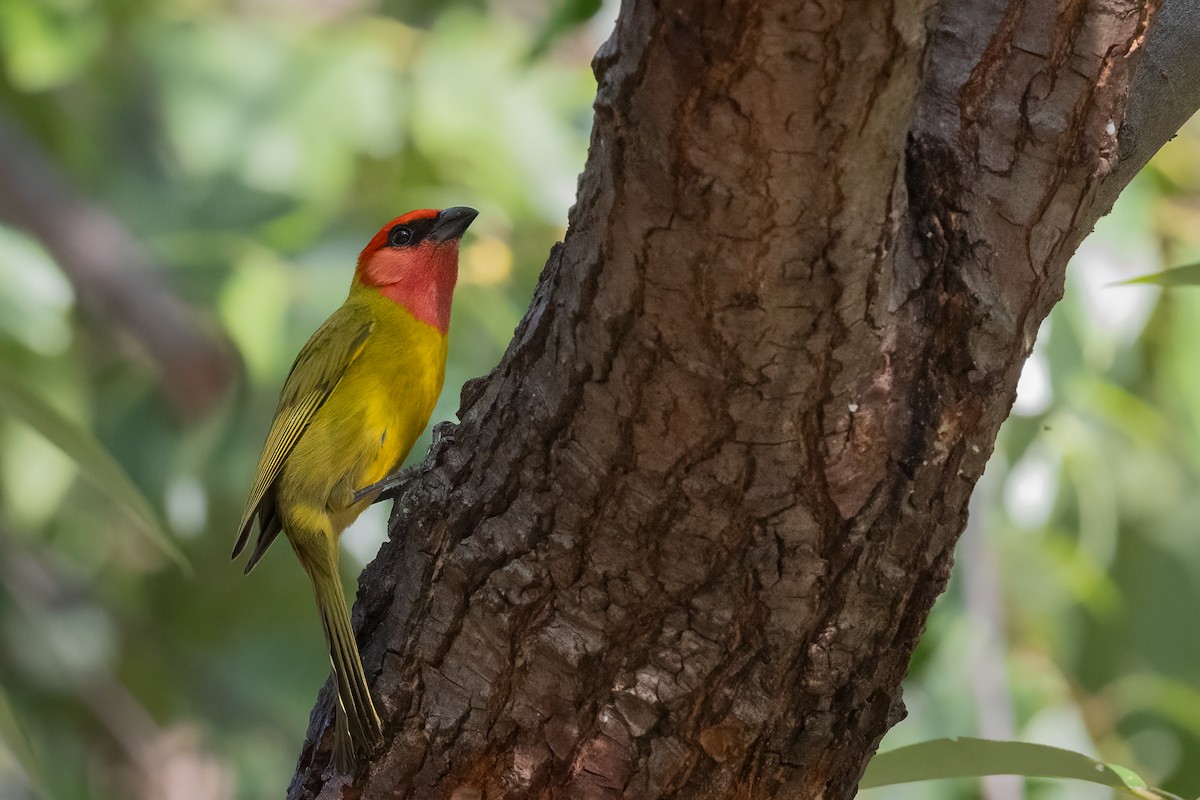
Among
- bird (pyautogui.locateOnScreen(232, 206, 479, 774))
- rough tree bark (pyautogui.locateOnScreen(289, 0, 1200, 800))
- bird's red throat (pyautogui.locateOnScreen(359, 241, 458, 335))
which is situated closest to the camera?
rough tree bark (pyautogui.locateOnScreen(289, 0, 1200, 800))

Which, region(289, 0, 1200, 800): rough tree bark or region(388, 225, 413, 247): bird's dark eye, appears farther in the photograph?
region(388, 225, 413, 247): bird's dark eye

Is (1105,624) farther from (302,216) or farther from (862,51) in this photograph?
(862,51)

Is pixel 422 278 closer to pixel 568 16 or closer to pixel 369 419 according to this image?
pixel 369 419

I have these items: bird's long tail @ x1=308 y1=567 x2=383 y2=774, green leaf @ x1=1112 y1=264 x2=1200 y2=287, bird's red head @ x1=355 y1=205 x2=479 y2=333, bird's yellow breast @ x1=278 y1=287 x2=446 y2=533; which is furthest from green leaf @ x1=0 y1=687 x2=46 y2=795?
green leaf @ x1=1112 y1=264 x2=1200 y2=287

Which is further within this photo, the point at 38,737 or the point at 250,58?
the point at 38,737

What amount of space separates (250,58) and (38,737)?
10.8 ft

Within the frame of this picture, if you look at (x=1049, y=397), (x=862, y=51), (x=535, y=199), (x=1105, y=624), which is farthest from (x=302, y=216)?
(x=1105, y=624)

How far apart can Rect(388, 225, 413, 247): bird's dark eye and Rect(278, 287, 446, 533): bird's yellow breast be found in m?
0.45

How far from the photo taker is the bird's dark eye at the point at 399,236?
3.90 m

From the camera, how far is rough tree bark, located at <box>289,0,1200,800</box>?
1.40 metres

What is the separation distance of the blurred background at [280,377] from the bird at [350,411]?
0.45ft

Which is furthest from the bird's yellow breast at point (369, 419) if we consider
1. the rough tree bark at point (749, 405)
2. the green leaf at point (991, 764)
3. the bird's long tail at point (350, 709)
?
the green leaf at point (991, 764)

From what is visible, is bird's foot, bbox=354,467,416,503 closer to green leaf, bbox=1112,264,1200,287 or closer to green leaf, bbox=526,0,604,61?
green leaf, bbox=526,0,604,61

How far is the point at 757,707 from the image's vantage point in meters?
1.72
